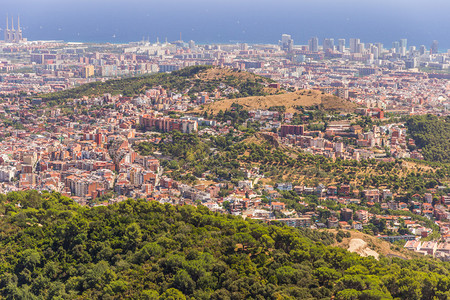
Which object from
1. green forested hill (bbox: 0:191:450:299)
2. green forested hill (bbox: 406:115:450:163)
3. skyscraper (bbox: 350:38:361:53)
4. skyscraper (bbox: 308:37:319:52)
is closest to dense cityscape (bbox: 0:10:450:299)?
green forested hill (bbox: 406:115:450:163)

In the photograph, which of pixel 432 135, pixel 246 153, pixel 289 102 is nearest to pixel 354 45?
pixel 289 102

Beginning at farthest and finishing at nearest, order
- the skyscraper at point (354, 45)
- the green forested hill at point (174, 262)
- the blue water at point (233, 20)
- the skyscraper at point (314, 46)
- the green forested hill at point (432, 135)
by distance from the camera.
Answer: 1. the blue water at point (233, 20)
2. the skyscraper at point (314, 46)
3. the skyscraper at point (354, 45)
4. the green forested hill at point (432, 135)
5. the green forested hill at point (174, 262)

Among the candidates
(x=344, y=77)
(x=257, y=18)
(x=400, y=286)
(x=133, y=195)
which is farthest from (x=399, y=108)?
(x=257, y=18)

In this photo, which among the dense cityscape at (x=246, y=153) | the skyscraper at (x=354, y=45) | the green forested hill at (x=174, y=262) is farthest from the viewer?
the skyscraper at (x=354, y=45)

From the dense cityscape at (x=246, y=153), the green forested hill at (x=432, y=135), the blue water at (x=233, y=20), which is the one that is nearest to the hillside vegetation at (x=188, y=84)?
the dense cityscape at (x=246, y=153)

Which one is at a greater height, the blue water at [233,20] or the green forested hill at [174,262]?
the blue water at [233,20]

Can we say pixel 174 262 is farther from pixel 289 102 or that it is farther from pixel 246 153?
pixel 289 102

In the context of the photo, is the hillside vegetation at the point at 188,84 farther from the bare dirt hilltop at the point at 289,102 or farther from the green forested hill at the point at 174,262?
the green forested hill at the point at 174,262
